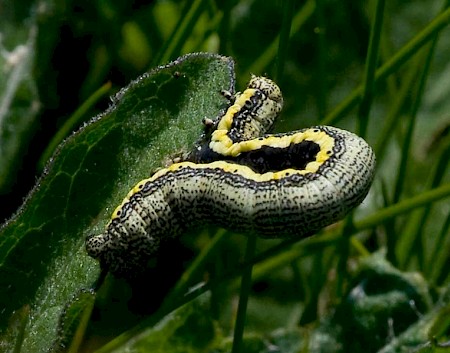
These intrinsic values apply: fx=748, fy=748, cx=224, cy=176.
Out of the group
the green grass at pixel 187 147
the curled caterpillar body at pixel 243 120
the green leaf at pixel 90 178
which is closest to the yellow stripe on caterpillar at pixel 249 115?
the curled caterpillar body at pixel 243 120

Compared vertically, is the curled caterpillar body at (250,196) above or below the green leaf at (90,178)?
below

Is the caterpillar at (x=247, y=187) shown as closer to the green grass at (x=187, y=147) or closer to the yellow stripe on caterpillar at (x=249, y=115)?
the yellow stripe on caterpillar at (x=249, y=115)

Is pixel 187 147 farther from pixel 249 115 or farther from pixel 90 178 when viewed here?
pixel 249 115

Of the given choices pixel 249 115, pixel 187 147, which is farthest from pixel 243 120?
pixel 187 147

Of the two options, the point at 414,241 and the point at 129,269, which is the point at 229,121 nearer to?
the point at 129,269

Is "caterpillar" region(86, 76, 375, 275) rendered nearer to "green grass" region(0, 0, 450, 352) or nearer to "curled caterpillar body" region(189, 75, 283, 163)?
"curled caterpillar body" region(189, 75, 283, 163)

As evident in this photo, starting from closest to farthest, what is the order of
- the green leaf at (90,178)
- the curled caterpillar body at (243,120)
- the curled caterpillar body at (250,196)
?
the green leaf at (90,178) < the curled caterpillar body at (250,196) < the curled caterpillar body at (243,120)
